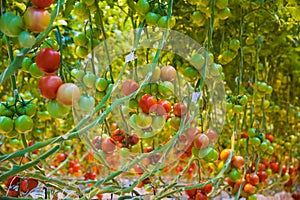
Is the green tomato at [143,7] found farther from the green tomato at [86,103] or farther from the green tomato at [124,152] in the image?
the green tomato at [124,152]

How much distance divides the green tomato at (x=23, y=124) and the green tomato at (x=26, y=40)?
0.17 metres

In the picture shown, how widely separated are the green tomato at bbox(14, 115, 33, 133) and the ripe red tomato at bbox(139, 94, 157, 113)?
202 mm

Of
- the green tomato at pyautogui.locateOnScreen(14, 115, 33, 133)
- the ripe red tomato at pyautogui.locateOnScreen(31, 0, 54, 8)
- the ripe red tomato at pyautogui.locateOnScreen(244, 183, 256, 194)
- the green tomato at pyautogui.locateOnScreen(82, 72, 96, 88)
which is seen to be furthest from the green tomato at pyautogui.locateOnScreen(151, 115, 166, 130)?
the ripe red tomato at pyautogui.locateOnScreen(244, 183, 256, 194)

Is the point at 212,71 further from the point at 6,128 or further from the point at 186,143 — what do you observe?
the point at 6,128

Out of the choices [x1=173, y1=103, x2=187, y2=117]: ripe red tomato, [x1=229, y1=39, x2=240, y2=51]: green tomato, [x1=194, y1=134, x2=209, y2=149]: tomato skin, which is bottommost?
[x1=194, y1=134, x2=209, y2=149]: tomato skin

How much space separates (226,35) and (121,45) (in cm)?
35

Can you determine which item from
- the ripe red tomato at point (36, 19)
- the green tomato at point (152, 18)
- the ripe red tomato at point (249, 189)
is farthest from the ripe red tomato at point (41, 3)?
the ripe red tomato at point (249, 189)

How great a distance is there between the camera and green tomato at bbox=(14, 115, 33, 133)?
23.2 inches

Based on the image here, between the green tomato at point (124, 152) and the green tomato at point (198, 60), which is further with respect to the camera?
the green tomato at point (124, 152)

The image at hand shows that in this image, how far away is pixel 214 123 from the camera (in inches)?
46.3

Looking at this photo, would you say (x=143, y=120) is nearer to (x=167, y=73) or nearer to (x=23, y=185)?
(x=167, y=73)

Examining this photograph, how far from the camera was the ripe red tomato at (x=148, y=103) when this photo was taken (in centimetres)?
72

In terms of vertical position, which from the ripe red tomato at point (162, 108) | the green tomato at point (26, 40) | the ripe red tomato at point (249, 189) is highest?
the green tomato at point (26, 40)

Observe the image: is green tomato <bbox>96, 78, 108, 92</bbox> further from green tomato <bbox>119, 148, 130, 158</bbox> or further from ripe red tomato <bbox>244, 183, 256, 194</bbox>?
ripe red tomato <bbox>244, 183, 256, 194</bbox>
